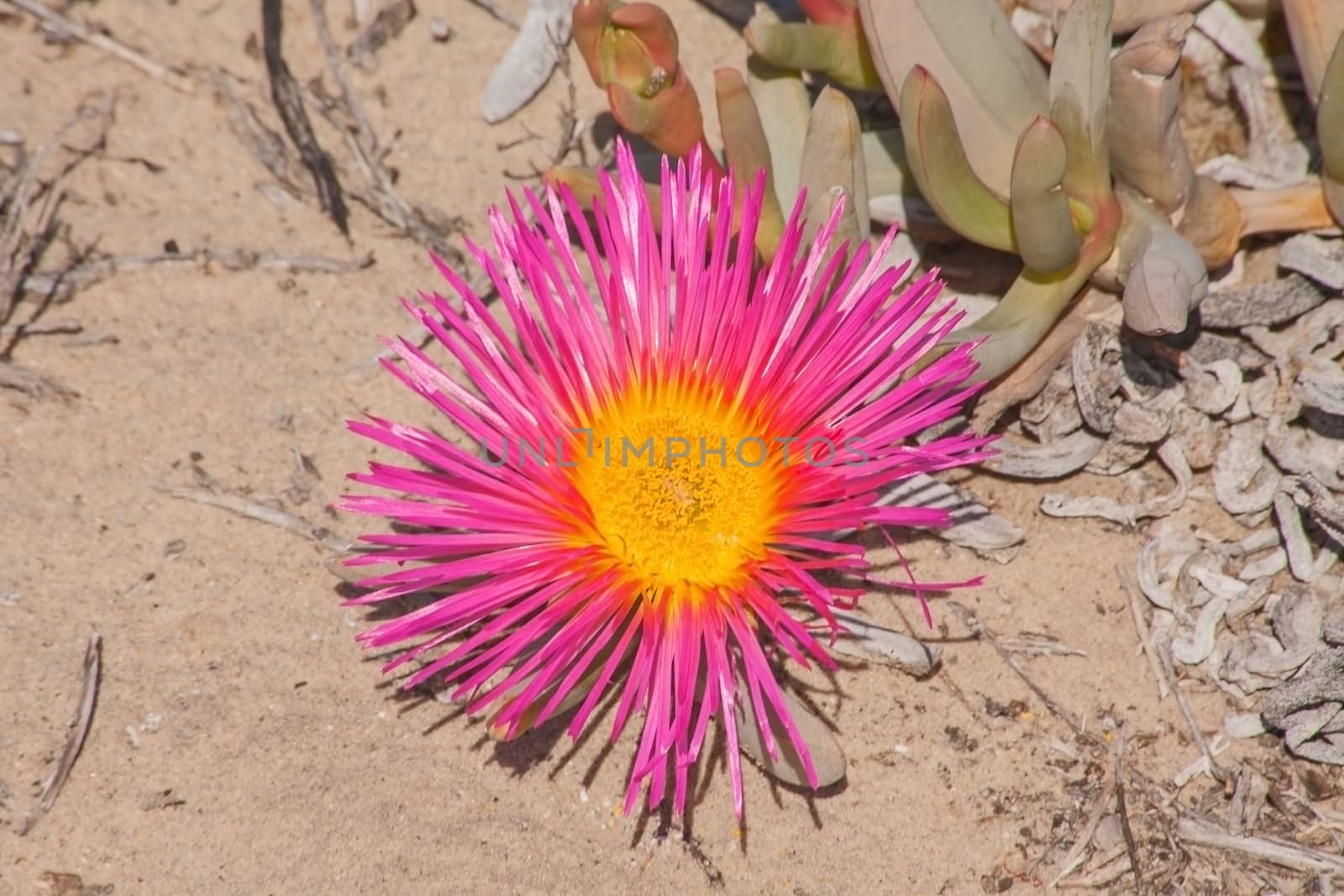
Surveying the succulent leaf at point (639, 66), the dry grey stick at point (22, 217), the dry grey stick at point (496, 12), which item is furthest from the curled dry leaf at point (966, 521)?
the dry grey stick at point (22, 217)

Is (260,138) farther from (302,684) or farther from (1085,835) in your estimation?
(1085,835)

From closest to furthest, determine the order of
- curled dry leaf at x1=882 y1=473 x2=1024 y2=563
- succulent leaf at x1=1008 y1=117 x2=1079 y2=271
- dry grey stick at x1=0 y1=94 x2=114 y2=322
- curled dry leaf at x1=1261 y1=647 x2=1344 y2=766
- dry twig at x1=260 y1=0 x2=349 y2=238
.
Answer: succulent leaf at x1=1008 y1=117 x2=1079 y2=271 → curled dry leaf at x1=1261 y1=647 x2=1344 y2=766 → curled dry leaf at x1=882 y1=473 x2=1024 y2=563 → dry grey stick at x1=0 y1=94 x2=114 y2=322 → dry twig at x1=260 y1=0 x2=349 y2=238

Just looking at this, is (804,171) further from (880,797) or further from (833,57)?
(880,797)

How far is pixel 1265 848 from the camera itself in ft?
4.22

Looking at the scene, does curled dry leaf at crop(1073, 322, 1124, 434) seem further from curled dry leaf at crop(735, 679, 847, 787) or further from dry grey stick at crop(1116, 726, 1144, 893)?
curled dry leaf at crop(735, 679, 847, 787)

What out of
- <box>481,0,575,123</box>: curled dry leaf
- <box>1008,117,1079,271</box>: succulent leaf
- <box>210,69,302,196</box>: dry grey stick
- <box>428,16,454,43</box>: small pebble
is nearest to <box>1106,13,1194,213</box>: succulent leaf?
<box>1008,117,1079,271</box>: succulent leaf

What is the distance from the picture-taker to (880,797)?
4.36 feet

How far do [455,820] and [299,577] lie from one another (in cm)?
35

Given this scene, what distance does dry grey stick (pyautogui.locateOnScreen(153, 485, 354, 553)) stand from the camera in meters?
1.44

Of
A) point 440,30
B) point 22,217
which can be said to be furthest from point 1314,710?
point 22,217

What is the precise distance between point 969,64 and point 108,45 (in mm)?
1206

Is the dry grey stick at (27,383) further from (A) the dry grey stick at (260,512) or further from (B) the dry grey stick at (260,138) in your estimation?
(B) the dry grey stick at (260,138)

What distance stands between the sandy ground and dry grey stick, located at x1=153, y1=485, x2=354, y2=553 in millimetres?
13

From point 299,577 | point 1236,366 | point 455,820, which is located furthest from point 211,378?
point 1236,366
